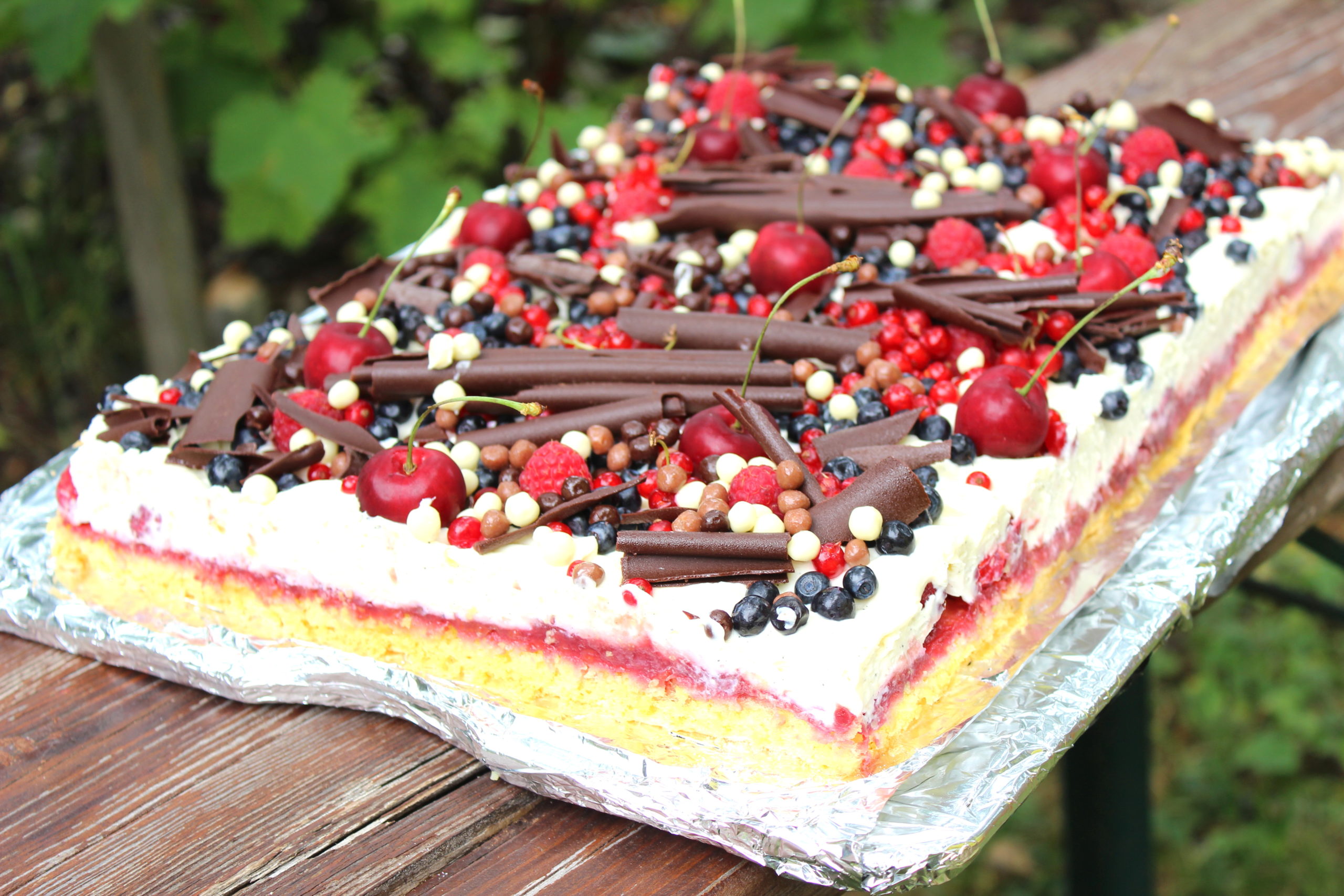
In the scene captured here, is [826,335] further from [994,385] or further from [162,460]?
[162,460]

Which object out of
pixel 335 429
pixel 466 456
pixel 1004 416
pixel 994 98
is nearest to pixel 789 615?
pixel 1004 416

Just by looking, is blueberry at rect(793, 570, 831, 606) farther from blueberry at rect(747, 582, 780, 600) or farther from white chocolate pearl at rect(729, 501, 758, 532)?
white chocolate pearl at rect(729, 501, 758, 532)

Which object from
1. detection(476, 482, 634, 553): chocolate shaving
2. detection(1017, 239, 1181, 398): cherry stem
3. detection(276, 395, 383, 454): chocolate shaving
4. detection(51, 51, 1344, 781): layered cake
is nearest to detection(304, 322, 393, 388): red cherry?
detection(51, 51, 1344, 781): layered cake

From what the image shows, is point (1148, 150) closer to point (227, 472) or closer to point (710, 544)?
point (710, 544)

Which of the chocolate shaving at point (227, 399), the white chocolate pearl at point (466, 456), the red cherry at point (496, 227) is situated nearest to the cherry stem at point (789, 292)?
the white chocolate pearl at point (466, 456)

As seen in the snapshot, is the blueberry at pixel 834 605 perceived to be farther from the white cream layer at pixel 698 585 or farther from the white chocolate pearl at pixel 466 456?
the white chocolate pearl at pixel 466 456
